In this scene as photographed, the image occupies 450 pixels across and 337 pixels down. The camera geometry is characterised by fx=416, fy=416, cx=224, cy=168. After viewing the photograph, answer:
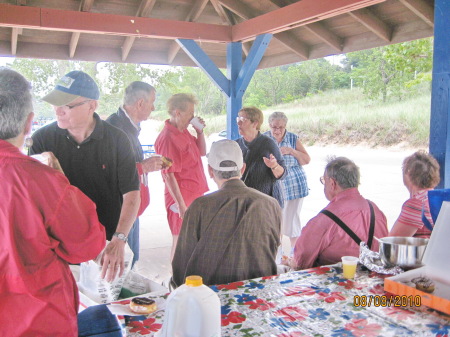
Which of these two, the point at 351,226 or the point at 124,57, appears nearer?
the point at 351,226

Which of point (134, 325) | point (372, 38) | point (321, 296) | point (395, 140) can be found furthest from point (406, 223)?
point (395, 140)

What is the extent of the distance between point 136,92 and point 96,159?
91cm

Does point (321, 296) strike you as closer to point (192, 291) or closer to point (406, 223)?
point (192, 291)

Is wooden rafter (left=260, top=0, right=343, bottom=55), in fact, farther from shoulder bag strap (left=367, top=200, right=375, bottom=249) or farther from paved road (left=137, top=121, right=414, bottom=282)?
shoulder bag strap (left=367, top=200, right=375, bottom=249)

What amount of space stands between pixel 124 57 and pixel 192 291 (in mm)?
5188

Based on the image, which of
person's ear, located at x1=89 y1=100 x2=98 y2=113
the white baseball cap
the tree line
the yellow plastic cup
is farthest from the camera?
the tree line

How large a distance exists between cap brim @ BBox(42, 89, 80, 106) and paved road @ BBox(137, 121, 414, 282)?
1.58 meters

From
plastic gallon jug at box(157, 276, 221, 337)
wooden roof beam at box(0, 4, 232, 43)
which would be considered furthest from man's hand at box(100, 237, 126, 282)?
wooden roof beam at box(0, 4, 232, 43)

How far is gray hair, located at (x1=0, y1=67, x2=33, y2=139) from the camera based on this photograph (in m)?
1.10

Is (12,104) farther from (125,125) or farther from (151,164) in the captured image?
(125,125)

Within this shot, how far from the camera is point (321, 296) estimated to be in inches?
64.3

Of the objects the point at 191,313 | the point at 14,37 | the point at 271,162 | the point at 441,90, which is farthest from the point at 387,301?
the point at 14,37

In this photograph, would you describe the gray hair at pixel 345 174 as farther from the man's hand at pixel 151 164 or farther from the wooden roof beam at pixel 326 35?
the wooden roof beam at pixel 326 35

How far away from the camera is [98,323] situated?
1.34 m
